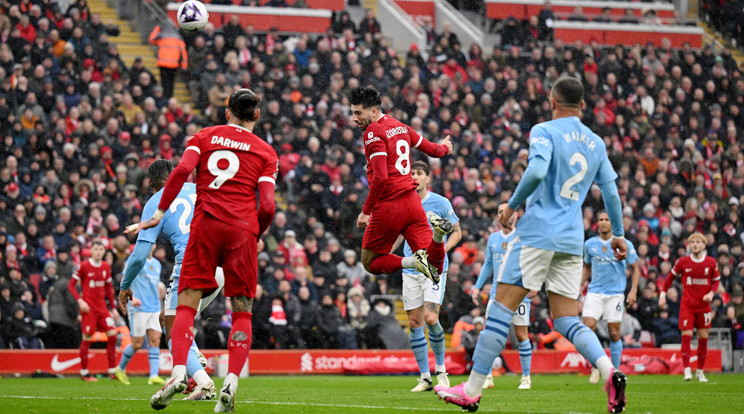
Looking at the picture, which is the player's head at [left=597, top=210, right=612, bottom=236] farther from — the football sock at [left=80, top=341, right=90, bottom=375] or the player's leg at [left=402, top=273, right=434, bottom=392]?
the football sock at [left=80, top=341, right=90, bottom=375]

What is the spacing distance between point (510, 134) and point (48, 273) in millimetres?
A: 12902

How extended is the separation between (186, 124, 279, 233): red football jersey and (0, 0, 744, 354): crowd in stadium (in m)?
11.0

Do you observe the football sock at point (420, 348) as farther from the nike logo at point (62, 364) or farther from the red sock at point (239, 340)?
the nike logo at point (62, 364)

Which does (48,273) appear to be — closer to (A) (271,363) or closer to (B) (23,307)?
(B) (23,307)

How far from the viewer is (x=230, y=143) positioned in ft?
27.3

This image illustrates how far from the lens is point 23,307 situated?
18547mm

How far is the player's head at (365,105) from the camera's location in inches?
440

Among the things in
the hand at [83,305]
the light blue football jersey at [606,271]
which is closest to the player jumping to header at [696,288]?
the light blue football jersey at [606,271]

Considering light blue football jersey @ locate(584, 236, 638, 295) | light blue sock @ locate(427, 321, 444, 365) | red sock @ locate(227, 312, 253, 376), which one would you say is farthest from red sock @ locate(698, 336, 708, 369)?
red sock @ locate(227, 312, 253, 376)

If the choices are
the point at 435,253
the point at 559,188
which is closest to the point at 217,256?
the point at 559,188

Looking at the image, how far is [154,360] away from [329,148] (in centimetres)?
930

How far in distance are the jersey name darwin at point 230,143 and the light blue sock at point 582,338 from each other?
3.00 meters

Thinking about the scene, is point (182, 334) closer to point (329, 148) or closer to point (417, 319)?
point (417, 319)

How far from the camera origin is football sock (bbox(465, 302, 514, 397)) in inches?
313
